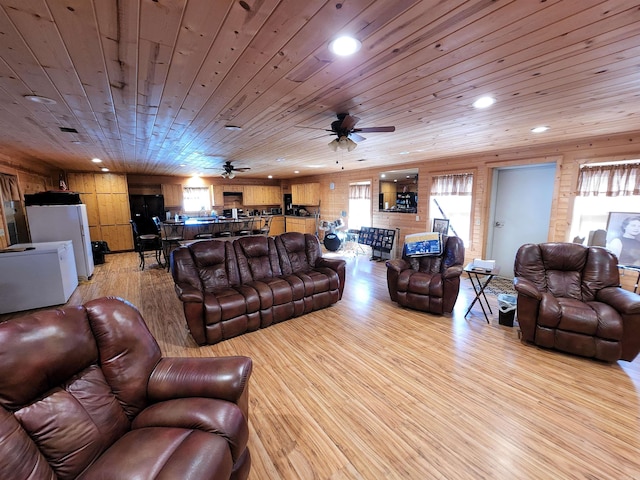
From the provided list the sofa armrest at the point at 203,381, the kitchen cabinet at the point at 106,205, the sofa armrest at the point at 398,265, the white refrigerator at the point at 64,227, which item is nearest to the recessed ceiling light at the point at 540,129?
the sofa armrest at the point at 398,265

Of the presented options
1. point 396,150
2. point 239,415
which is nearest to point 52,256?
point 239,415

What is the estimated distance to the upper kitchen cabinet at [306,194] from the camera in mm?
9609

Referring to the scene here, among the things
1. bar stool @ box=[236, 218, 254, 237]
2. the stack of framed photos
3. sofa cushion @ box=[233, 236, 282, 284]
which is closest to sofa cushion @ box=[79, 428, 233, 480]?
sofa cushion @ box=[233, 236, 282, 284]

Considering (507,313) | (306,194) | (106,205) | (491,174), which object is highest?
(491,174)

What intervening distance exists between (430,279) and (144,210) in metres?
8.70

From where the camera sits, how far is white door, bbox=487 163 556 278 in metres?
4.70

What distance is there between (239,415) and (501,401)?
6.78ft

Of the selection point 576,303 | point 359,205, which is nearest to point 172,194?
point 359,205

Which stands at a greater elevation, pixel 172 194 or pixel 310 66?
pixel 310 66

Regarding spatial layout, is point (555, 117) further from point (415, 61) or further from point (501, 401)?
point (501, 401)

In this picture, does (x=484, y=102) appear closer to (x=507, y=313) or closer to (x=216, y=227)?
(x=507, y=313)

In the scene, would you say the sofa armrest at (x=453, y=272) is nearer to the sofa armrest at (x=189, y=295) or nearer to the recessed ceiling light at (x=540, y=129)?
the recessed ceiling light at (x=540, y=129)

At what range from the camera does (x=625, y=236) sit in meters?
3.78

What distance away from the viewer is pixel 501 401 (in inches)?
85.8
